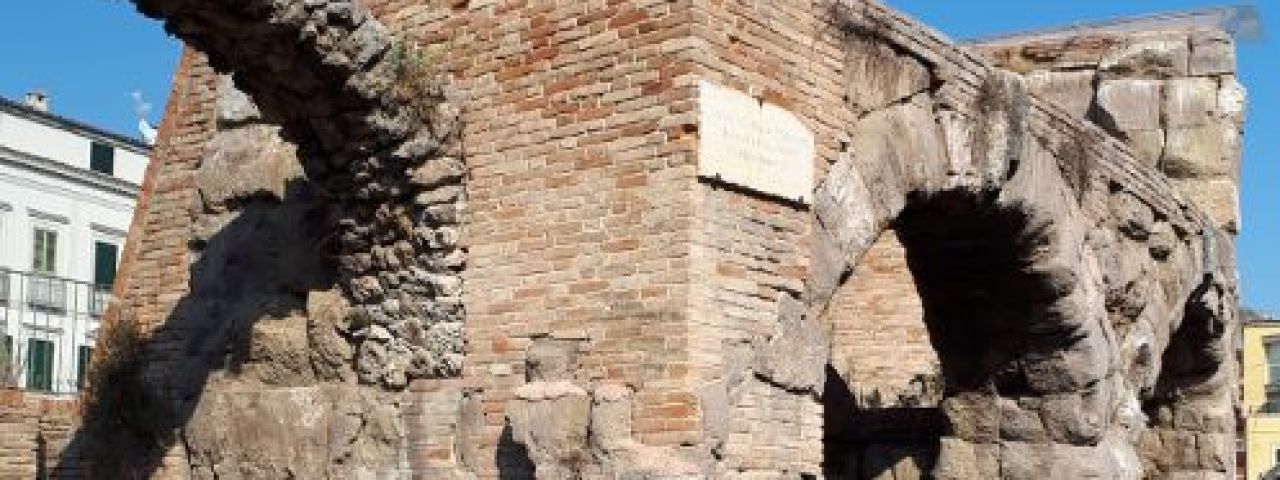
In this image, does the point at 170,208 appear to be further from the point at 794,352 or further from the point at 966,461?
the point at 966,461

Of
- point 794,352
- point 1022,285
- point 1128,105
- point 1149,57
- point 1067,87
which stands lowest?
point 794,352

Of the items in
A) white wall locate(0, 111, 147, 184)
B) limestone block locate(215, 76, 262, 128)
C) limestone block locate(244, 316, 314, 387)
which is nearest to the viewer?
limestone block locate(244, 316, 314, 387)

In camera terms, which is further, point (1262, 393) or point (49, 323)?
point (1262, 393)

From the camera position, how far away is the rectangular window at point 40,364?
18.4 m

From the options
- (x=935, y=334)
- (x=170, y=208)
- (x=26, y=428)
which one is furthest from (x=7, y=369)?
(x=935, y=334)

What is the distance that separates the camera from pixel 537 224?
6738 millimetres

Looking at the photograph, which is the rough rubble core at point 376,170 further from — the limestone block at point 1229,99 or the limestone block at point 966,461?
the limestone block at point 1229,99

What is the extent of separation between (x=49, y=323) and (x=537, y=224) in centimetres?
1533

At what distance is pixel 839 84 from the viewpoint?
7301 mm

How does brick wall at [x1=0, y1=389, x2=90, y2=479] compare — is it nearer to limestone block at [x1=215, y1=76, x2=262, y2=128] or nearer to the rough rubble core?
limestone block at [x1=215, y1=76, x2=262, y2=128]

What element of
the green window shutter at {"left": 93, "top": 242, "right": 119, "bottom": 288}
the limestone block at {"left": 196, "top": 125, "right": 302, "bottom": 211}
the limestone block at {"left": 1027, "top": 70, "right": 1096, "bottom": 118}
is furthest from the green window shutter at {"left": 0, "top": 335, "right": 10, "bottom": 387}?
the green window shutter at {"left": 93, "top": 242, "right": 119, "bottom": 288}

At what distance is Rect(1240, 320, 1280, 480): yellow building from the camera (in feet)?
112

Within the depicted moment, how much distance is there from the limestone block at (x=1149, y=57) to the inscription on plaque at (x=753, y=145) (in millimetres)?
6508

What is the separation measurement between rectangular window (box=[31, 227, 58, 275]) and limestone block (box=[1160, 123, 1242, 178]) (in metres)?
18.3
